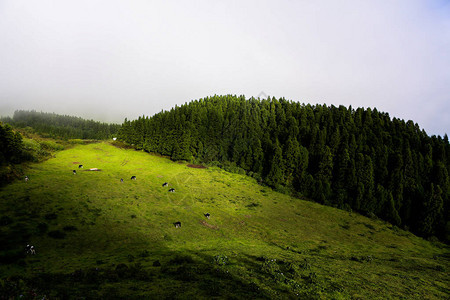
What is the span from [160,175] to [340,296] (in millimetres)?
59713

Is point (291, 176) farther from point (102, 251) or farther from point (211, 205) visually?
point (102, 251)

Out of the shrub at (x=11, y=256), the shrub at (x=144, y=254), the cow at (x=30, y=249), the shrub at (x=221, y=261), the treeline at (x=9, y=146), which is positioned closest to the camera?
the shrub at (x=11, y=256)

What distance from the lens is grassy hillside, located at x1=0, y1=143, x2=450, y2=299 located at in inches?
542

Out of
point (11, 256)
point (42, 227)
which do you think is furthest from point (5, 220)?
point (11, 256)

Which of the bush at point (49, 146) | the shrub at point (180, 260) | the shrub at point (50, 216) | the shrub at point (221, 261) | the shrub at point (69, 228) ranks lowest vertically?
the shrub at point (69, 228)

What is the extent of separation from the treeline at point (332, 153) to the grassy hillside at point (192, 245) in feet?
34.4

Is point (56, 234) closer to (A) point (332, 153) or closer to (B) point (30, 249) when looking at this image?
(B) point (30, 249)

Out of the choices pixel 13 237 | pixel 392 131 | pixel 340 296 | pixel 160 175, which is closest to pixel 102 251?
pixel 13 237

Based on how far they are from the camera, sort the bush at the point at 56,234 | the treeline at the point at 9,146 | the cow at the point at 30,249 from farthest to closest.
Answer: the treeline at the point at 9,146 < the bush at the point at 56,234 < the cow at the point at 30,249

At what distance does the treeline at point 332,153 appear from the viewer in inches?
2445

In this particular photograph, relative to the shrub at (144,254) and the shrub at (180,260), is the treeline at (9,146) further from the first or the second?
the shrub at (180,260)

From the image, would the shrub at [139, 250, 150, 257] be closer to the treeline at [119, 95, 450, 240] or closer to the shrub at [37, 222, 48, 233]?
the shrub at [37, 222, 48, 233]

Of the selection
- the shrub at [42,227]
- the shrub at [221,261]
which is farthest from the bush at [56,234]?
the shrub at [221,261]

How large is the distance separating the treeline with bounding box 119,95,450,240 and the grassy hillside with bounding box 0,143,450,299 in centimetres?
1047
